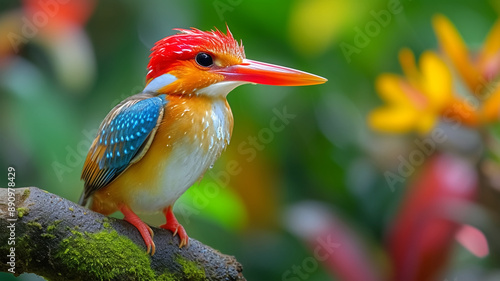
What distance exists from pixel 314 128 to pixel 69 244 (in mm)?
1638

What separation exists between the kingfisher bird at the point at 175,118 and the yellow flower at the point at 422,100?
123 cm

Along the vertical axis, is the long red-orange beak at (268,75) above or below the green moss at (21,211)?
above

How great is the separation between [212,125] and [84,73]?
1181mm

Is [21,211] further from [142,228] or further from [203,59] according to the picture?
[203,59]

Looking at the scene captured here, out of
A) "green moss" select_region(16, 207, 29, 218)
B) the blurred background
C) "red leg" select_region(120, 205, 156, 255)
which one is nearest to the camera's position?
"green moss" select_region(16, 207, 29, 218)

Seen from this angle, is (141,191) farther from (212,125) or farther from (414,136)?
(414,136)

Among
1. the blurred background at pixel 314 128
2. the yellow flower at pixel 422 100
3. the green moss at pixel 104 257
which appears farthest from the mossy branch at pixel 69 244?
the yellow flower at pixel 422 100

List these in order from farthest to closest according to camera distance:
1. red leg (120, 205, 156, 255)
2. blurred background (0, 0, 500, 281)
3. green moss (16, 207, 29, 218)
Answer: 1. blurred background (0, 0, 500, 281)
2. red leg (120, 205, 156, 255)
3. green moss (16, 207, 29, 218)

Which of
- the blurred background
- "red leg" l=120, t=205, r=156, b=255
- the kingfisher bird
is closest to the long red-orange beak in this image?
the kingfisher bird

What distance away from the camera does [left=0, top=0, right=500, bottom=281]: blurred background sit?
205 cm

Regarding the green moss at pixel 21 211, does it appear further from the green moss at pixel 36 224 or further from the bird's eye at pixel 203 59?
the bird's eye at pixel 203 59

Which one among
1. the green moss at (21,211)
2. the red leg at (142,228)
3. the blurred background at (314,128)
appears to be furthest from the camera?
the blurred background at (314,128)

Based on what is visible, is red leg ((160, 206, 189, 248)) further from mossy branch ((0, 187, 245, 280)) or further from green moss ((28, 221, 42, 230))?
green moss ((28, 221, 42, 230))

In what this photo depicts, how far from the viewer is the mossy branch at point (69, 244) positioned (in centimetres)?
90
